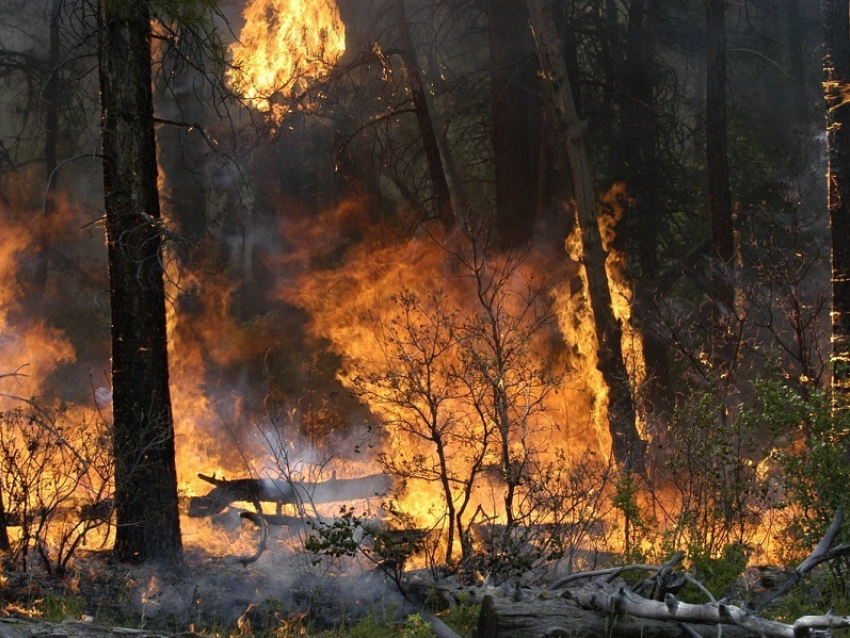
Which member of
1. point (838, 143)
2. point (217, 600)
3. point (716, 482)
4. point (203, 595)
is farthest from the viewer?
point (838, 143)

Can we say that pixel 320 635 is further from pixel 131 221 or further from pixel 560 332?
pixel 560 332

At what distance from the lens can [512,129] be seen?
15.3m

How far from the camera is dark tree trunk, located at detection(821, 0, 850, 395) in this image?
938cm

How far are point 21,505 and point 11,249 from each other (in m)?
11.3

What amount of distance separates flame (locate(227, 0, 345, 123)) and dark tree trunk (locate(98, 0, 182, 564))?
221 inches

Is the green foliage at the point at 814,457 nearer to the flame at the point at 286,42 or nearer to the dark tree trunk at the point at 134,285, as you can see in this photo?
the dark tree trunk at the point at 134,285

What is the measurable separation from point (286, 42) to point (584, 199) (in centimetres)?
515

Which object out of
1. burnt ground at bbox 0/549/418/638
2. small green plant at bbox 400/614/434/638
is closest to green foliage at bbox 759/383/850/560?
small green plant at bbox 400/614/434/638

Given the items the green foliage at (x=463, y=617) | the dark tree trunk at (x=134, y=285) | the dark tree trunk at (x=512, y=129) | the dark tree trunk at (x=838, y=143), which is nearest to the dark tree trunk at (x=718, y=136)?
the dark tree trunk at (x=512, y=129)

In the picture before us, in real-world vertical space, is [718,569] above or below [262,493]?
below

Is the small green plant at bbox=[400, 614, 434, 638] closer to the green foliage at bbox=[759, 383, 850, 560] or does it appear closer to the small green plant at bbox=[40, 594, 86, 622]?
the small green plant at bbox=[40, 594, 86, 622]

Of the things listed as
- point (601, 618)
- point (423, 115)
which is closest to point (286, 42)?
point (423, 115)

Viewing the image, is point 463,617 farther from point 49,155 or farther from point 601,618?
point 49,155

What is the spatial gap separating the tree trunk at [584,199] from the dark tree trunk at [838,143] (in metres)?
4.05
